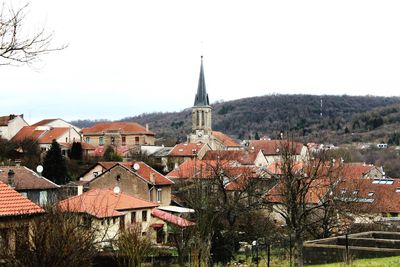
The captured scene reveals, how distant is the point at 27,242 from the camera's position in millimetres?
10836

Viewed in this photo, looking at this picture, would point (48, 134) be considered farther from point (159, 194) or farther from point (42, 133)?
point (159, 194)

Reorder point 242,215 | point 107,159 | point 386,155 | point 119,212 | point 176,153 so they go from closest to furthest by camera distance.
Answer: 1. point 119,212
2. point 242,215
3. point 107,159
4. point 176,153
5. point 386,155

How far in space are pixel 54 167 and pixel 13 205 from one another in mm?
36026

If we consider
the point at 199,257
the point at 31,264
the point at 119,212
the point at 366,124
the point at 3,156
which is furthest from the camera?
the point at 366,124

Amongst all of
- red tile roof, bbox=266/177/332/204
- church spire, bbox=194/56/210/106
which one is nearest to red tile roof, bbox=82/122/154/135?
church spire, bbox=194/56/210/106

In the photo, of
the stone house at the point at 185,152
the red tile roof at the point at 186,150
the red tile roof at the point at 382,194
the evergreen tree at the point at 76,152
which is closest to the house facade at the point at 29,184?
the red tile roof at the point at 382,194

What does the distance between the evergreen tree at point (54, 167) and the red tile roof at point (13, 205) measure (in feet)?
114

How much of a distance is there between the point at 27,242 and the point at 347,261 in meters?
12.2

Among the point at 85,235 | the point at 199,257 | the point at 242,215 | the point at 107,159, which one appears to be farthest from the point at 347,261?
the point at 107,159

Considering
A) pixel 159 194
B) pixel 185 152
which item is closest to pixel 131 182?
pixel 159 194

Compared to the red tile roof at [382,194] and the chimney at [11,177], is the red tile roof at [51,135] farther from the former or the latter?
the red tile roof at [382,194]

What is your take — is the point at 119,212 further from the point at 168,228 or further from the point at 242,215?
the point at 242,215

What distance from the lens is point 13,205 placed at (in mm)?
15906

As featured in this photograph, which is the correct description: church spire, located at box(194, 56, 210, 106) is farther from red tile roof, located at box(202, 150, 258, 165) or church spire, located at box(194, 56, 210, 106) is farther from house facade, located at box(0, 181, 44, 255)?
house facade, located at box(0, 181, 44, 255)
